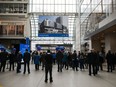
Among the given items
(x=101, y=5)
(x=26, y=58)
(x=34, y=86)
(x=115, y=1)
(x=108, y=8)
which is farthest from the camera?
(x=101, y=5)

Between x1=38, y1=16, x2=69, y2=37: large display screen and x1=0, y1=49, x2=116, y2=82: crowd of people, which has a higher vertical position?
x1=38, y1=16, x2=69, y2=37: large display screen

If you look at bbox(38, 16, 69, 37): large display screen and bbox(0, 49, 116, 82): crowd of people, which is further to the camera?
bbox(38, 16, 69, 37): large display screen

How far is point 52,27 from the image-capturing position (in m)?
39.8

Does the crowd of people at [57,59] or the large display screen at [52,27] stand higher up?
the large display screen at [52,27]

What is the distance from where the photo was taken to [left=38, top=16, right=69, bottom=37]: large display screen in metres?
39.8

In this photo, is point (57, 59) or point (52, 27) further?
point (52, 27)

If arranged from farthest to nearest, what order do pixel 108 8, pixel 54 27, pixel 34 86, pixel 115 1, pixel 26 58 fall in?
pixel 54 27, pixel 108 8, pixel 115 1, pixel 26 58, pixel 34 86

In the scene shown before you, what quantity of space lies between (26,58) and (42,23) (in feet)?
72.3

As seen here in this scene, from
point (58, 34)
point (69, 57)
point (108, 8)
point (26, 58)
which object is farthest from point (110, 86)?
point (58, 34)

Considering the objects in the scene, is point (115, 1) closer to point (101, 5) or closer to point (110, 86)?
point (101, 5)

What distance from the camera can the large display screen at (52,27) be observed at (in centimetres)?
3975

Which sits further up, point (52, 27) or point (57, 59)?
point (52, 27)

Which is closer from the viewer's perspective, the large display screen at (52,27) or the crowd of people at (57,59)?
the crowd of people at (57,59)

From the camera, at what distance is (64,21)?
40.8 metres
